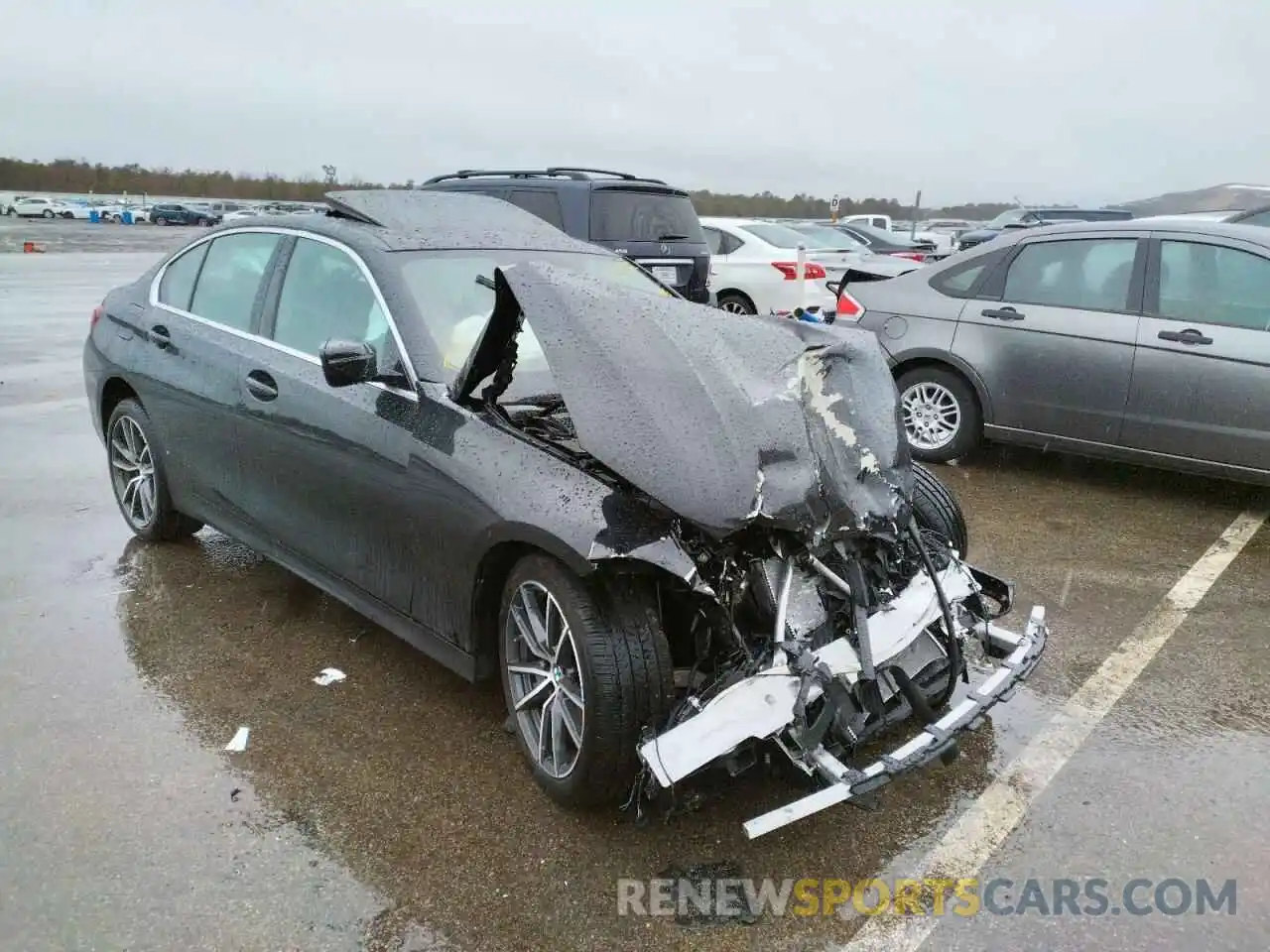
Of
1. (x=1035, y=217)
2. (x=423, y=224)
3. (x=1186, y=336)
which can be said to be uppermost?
(x=1035, y=217)

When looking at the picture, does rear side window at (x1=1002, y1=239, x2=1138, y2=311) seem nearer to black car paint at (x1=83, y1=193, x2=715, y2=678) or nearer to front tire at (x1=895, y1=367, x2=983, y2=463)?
front tire at (x1=895, y1=367, x2=983, y2=463)

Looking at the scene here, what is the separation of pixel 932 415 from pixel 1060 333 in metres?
1.05

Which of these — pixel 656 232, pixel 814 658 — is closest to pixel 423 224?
pixel 814 658

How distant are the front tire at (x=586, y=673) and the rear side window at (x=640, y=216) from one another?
22.8ft

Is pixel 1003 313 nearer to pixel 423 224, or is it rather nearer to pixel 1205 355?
pixel 1205 355

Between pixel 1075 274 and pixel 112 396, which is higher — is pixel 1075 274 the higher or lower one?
the higher one

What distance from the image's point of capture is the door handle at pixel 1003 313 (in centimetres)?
661

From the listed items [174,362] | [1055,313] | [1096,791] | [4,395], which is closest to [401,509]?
[174,362]

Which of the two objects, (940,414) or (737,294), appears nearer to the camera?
(940,414)

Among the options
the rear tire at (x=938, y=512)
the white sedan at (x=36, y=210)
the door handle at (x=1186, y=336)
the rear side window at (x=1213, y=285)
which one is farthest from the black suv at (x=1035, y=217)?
the white sedan at (x=36, y=210)

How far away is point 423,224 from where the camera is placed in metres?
4.19

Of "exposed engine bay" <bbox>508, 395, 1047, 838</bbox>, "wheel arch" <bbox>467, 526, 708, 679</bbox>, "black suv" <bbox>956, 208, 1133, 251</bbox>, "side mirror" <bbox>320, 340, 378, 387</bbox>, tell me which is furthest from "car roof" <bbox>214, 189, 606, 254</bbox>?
"black suv" <bbox>956, 208, 1133, 251</bbox>

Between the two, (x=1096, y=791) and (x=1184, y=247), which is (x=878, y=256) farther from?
(x=1096, y=791)

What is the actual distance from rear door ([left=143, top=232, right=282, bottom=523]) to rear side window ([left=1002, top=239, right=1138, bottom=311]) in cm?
475
